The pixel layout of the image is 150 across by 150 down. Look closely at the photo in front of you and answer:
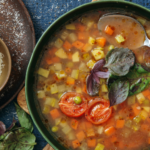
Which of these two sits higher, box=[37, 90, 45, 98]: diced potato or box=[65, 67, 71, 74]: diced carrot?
box=[65, 67, 71, 74]: diced carrot

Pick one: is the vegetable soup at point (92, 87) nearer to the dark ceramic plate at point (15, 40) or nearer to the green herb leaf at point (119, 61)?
the green herb leaf at point (119, 61)

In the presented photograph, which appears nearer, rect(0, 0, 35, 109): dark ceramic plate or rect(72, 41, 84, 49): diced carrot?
rect(72, 41, 84, 49): diced carrot

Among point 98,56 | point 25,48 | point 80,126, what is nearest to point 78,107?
point 80,126

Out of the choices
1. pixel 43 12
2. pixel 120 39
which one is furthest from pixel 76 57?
pixel 43 12

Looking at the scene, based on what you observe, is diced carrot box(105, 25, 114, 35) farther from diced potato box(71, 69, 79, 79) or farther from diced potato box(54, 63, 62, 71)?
diced potato box(54, 63, 62, 71)

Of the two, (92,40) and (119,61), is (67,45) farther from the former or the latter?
(119,61)

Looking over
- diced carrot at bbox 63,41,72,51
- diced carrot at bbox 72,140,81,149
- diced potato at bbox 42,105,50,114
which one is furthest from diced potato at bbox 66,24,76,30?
diced carrot at bbox 72,140,81,149
